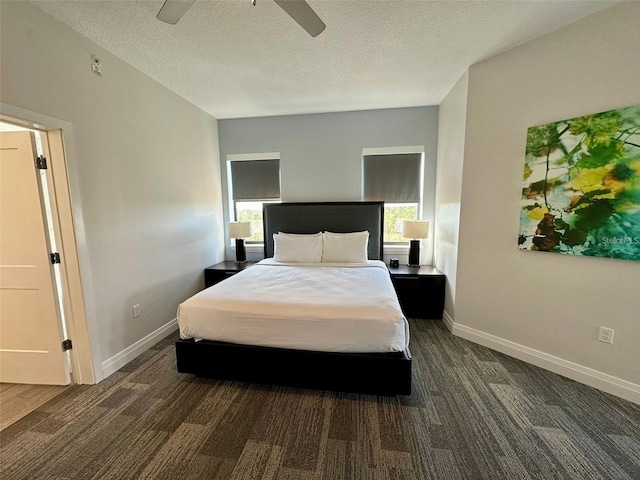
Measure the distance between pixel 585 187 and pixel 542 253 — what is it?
600 mm

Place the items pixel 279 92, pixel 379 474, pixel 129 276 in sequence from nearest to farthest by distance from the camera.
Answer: pixel 379 474 → pixel 129 276 → pixel 279 92

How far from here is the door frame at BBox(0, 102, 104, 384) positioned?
197 cm

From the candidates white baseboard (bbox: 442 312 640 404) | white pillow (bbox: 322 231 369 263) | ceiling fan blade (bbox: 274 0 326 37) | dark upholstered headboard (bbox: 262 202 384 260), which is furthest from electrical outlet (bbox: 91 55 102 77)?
white baseboard (bbox: 442 312 640 404)

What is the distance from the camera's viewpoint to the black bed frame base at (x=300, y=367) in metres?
1.88

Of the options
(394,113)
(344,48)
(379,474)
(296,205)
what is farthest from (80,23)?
(379,474)

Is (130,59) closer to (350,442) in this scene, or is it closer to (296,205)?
(296,205)

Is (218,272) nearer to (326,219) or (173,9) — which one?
(326,219)

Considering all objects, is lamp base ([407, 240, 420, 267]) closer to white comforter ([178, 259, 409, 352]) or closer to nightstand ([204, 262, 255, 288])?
white comforter ([178, 259, 409, 352])

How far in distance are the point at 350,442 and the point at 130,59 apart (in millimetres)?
3568

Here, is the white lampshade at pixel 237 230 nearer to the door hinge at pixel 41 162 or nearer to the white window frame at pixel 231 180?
the white window frame at pixel 231 180

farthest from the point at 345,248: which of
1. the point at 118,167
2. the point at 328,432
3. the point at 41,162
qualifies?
the point at 41,162

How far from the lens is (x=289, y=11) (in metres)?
1.49

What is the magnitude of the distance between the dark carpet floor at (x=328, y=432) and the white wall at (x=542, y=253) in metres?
Result: 0.33

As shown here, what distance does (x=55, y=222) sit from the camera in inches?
80.2
